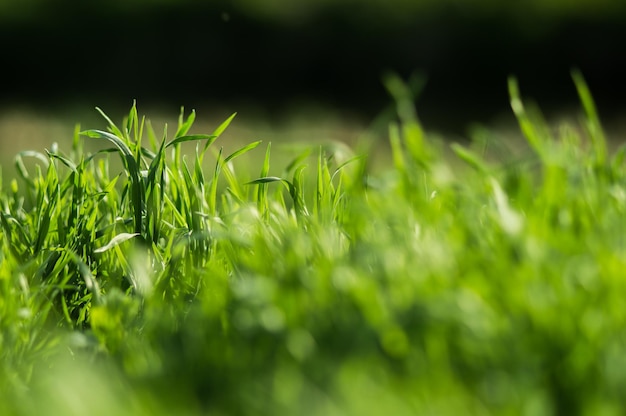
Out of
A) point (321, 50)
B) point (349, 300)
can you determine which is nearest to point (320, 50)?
point (321, 50)

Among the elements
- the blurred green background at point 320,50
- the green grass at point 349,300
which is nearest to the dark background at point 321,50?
the blurred green background at point 320,50

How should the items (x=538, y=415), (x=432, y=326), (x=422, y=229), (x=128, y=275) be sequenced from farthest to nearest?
(x=128, y=275), (x=422, y=229), (x=432, y=326), (x=538, y=415)

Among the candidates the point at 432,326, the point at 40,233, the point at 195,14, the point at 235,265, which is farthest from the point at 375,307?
the point at 195,14

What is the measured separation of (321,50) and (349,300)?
10256mm

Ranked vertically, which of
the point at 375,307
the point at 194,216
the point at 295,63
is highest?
the point at 295,63

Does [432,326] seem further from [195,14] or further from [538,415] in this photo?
[195,14]

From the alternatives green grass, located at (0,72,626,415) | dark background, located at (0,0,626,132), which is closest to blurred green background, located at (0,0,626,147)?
dark background, located at (0,0,626,132)

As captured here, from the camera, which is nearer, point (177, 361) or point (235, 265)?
point (177, 361)

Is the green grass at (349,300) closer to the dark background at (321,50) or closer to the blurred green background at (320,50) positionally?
the blurred green background at (320,50)

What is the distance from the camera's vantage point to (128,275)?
1479 millimetres

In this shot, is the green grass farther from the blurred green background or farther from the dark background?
the dark background

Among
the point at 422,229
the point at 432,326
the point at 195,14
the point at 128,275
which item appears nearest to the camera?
the point at 432,326

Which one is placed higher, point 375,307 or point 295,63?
point 295,63

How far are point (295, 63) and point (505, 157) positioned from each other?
9.72 meters
